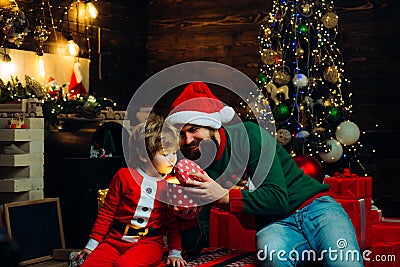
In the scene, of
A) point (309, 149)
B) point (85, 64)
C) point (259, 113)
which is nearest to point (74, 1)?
point (85, 64)

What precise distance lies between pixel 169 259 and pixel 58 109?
5.78 feet

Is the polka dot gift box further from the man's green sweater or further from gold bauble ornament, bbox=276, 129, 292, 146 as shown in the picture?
gold bauble ornament, bbox=276, 129, 292, 146

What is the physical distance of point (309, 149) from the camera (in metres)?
4.68

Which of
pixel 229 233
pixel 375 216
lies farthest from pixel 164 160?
pixel 375 216

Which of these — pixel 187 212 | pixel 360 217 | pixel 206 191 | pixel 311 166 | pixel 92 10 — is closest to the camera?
pixel 206 191

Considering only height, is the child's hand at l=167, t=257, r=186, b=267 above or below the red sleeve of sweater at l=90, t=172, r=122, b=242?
below

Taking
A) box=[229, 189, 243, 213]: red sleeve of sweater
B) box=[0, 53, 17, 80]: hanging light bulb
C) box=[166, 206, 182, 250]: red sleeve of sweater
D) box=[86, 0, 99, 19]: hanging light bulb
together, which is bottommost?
box=[166, 206, 182, 250]: red sleeve of sweater

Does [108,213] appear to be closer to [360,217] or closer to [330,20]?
[360,217]

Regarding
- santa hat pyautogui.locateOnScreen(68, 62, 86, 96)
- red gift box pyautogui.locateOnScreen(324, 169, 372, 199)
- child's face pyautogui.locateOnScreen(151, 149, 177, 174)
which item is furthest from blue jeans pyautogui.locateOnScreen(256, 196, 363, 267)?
santa hat pyautogui.locateOnScreen(68, 62, 86, 96)

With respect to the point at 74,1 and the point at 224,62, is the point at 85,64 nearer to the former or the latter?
the point at 74,1

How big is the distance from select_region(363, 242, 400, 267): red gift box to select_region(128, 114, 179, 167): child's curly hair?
1414mm

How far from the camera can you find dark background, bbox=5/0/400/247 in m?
4.99

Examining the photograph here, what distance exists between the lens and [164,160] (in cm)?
272

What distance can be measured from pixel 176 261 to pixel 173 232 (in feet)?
0.44
